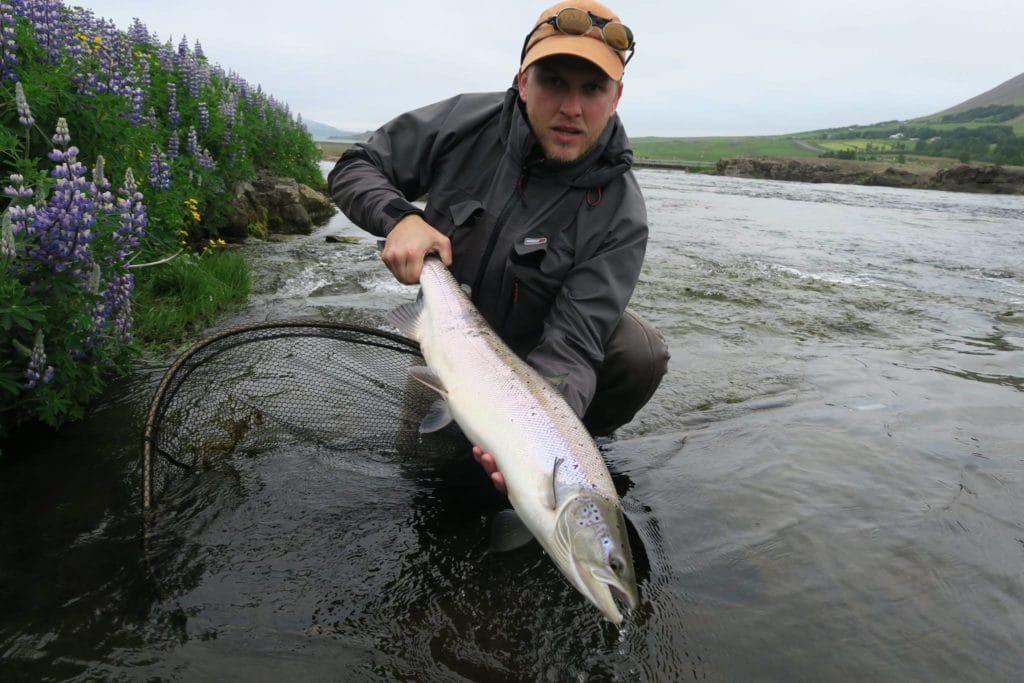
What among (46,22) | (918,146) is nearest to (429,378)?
(46,22)

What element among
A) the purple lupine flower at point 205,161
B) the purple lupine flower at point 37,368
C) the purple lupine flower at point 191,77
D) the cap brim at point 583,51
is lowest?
the purple lupine flower at point 37,368

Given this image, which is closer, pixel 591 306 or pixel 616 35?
pixel 616 35

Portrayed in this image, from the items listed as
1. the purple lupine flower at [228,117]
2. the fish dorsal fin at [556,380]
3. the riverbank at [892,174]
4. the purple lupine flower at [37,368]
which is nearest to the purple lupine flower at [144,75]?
the purple lupine flower at [228,117]

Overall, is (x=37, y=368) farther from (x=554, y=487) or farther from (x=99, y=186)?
(x=554, y=487)

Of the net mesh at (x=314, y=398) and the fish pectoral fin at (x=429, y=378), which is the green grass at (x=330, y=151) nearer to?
the net mesh at (x=314, y=398)

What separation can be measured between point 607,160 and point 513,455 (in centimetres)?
211

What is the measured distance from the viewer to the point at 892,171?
64938 millimetres

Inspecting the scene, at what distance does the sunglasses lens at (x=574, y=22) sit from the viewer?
139 inches

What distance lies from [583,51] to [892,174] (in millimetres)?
72521

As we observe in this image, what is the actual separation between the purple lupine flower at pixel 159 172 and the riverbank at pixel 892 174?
62.3 metres

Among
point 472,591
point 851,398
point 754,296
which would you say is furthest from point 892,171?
point 472,591

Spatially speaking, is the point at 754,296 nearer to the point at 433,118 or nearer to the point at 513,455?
the point at 433,118

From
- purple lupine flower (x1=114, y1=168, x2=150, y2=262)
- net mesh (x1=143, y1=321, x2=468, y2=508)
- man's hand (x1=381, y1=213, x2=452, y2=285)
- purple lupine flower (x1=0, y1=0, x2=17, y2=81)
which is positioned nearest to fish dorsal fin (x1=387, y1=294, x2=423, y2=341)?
man's hand (x1=381, y1=213, x2=452, y2=285)

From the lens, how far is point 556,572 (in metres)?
3.34
